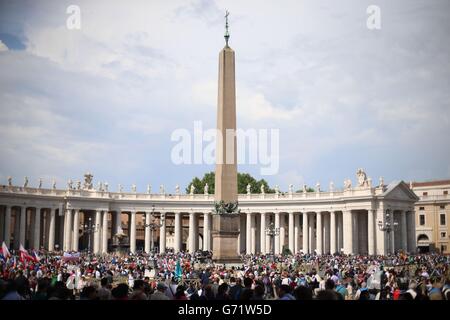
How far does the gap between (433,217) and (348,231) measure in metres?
19.0

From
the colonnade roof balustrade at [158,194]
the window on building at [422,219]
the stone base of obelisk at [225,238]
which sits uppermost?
the colonnade roof balustrade at [158,194]

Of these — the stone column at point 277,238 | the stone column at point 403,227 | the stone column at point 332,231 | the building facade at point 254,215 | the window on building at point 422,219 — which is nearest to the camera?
the building facade at point 254,215

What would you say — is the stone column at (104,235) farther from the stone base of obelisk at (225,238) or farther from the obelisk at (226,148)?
the obelisk at (226,148)

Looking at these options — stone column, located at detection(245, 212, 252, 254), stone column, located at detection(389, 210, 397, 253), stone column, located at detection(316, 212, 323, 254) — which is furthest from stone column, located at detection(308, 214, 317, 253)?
stone column, located at detection(389, 210, 397, 253)

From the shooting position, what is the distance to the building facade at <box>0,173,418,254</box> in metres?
69.2

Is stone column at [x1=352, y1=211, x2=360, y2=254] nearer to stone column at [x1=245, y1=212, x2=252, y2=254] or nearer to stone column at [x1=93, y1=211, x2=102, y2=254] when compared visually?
stone column at [x1=245, y1=212, x2=252, y2=254]

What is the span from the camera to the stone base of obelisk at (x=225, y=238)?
34.1 m

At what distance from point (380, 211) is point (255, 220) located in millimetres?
19940

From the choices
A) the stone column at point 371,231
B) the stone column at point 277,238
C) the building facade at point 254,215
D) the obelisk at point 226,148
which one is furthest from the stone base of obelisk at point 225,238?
the stone column at point 277,238

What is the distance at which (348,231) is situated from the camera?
70625 millimetres

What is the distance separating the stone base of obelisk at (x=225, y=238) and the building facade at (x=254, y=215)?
3320cm

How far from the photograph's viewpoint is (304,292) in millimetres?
9336

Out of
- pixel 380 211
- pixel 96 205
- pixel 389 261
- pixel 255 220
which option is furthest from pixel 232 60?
pixel 255 220
